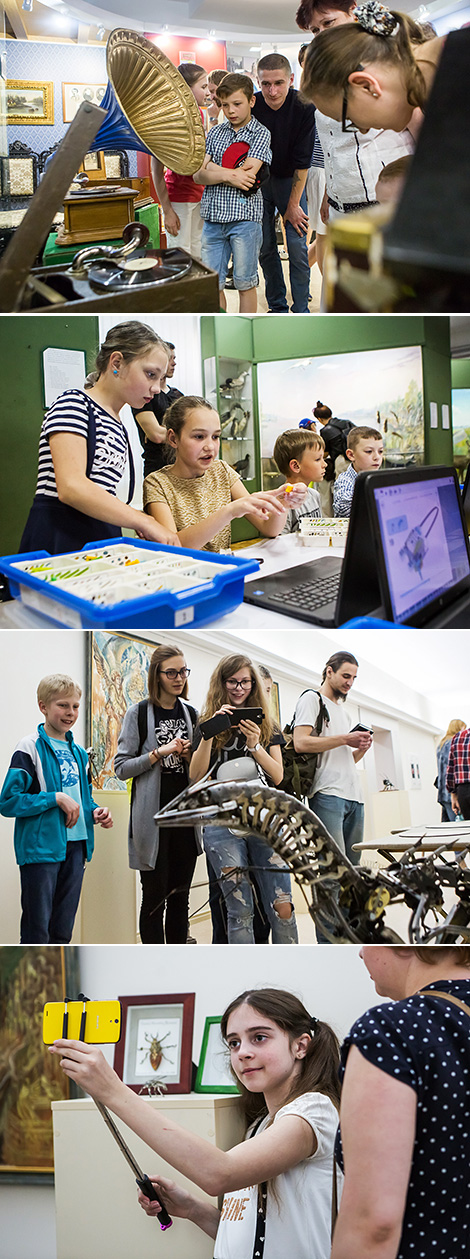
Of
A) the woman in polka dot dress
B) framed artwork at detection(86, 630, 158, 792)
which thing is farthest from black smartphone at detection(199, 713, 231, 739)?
the woman in polka dot dress

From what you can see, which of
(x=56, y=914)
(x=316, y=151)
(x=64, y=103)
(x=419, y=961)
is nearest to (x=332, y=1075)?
(x=419, y=961)

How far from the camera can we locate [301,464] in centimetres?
162

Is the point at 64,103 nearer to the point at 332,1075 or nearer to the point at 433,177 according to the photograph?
the point at 433,177

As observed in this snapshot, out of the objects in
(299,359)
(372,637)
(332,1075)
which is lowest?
(332,1075)

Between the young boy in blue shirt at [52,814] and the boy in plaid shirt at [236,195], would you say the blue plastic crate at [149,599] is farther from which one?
the boy in plaid shirt at [236,195]

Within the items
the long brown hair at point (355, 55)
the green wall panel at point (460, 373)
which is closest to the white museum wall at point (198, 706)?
the green wall panel at point (460, 373)

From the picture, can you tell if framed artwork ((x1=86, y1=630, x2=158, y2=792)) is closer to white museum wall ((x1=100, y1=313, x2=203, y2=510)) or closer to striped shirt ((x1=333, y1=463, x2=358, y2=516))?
white museum wall ((x1=100, y1=313, x2=203, y2=510))

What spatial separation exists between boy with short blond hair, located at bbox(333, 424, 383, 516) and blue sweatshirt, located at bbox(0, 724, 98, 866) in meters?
0.64

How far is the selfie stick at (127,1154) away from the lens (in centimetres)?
171

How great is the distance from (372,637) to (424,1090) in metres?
0.72

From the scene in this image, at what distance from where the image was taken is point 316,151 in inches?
64.3

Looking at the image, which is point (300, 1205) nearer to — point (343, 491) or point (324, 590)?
point (324, 590)

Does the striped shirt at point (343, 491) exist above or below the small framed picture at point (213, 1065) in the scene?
above

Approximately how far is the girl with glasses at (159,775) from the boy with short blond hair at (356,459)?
393mm
